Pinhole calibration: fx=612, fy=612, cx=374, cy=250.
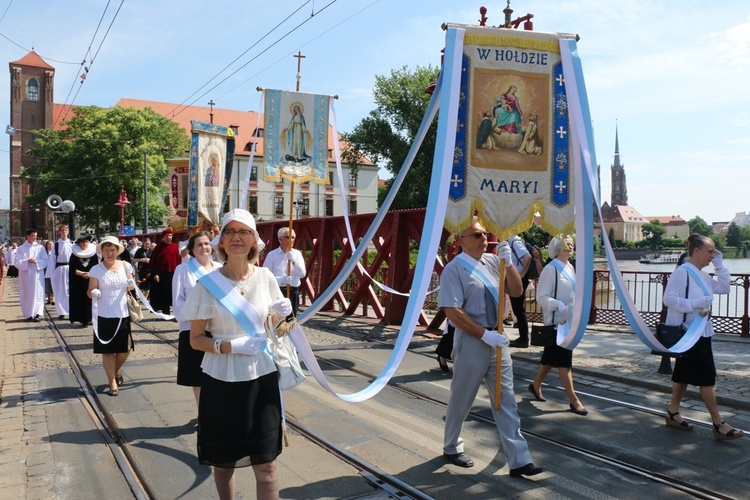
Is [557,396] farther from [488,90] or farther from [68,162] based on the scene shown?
[68,162]

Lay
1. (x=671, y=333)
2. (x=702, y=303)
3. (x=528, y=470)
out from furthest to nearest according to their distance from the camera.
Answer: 1. (x=671, y=333)
2. (x=702, y=303)
3. (x=528, y=470)

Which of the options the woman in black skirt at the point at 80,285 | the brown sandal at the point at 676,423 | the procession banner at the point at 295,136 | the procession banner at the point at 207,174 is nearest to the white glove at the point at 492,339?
the brown sandal at the point at 676,423

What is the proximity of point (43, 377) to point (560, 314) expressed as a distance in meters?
6.53

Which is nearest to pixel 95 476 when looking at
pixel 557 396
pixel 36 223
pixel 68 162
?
pixel 557 396

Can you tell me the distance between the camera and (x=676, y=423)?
5727 mm

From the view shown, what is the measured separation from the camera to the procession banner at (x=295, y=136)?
10695mm

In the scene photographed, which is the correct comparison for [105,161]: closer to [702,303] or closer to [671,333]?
[671,333]

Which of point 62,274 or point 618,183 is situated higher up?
point 618,183

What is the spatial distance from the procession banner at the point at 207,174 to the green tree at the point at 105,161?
38.7 m

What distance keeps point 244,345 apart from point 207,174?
9.07 metres

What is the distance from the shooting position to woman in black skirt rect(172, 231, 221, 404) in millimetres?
5520

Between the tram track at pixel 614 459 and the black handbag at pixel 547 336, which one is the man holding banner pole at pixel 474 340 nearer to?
the tram track at pixel 614 459

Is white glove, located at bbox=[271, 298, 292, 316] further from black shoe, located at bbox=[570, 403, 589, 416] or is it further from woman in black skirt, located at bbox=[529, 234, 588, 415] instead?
black shoe, located at bbox=[570, 403, 589, 416]

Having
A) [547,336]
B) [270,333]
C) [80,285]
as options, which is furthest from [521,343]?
[80,285]
